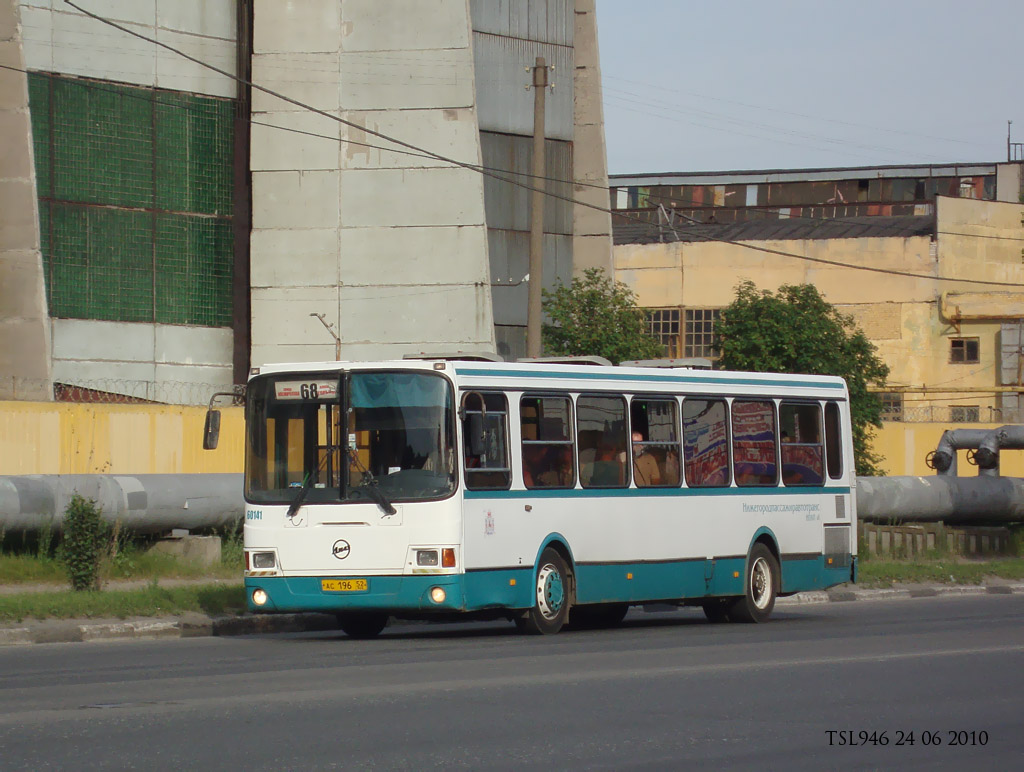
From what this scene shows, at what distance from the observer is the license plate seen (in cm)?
1530

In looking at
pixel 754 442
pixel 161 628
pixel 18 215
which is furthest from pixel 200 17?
pixel 161 628

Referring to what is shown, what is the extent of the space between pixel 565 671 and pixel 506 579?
11.8 ft

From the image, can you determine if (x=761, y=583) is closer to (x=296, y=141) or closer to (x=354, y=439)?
(x=354, y=439)

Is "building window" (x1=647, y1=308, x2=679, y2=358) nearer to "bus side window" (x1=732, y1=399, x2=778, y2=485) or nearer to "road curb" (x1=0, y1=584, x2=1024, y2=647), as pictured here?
"bus side window" (x1=732, y1=399, x2=778, y2=485)

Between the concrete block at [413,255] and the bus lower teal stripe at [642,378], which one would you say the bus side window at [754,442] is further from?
the concrete block at [413,255]

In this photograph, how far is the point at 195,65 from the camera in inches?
1420

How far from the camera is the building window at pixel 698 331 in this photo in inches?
2773

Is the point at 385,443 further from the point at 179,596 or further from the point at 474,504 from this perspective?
the point at 179,596

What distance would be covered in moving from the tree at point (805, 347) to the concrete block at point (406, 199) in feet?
52.0

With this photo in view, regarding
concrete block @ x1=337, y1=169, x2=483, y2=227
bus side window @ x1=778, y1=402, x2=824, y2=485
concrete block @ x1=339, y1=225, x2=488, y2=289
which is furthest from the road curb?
concrete block @ x1=337, y1=169, x2=483, y2=227

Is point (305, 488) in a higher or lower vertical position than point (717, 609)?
higher

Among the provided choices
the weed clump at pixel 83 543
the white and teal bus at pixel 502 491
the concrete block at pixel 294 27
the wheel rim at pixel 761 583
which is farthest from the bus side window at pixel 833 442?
the concrete block at pixel 294 27

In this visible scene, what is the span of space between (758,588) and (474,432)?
5.23 metres

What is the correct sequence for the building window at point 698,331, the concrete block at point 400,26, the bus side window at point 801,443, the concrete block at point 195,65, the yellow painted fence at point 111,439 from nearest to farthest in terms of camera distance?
1. the bus side window at point 801,443
2. the yellow painted fence at point 111,439
3. the concrete block at point 195,65
4. the concrete block at point 400,26
5. the building window at point 698,331
